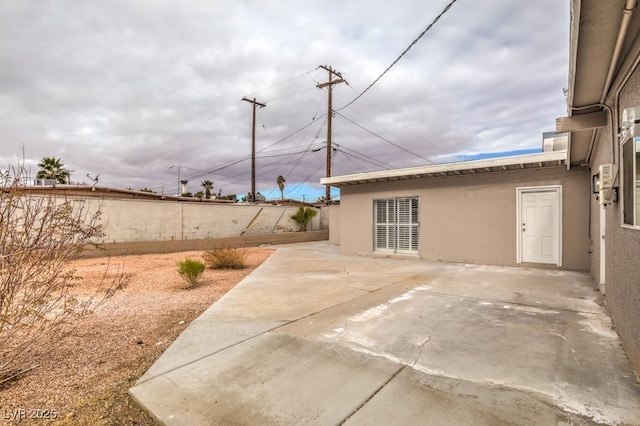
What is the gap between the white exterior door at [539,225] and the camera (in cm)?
821

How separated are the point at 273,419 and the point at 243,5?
7.59 m

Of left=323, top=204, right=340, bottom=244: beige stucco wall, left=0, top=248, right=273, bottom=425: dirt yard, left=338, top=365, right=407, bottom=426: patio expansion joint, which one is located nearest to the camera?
left=338, top=365, right=407, bottom=426: patio expansion joint

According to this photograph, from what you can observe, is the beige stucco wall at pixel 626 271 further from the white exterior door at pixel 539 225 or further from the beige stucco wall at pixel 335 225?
the beige stucco wall at pixel 335 225

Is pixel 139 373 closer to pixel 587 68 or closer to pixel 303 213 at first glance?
pixel 587 68

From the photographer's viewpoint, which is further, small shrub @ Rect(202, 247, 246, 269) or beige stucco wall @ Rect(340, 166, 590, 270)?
small shrub @ Rect(202, 247, 246, 269)

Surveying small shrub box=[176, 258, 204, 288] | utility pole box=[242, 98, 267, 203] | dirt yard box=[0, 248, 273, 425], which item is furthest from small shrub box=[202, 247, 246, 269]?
utility pole box=[242, 98, 267, 203]

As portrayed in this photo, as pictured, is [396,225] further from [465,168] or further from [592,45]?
[592,45]

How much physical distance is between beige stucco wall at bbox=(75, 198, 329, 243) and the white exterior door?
12.2 meters

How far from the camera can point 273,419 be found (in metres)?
2.12

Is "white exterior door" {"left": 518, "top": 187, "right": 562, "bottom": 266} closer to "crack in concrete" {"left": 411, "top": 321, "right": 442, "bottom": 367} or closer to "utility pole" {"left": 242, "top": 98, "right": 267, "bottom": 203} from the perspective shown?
"crack in concrete" {"left": 411, "top": 321, "right": 442, "bottom": 367}

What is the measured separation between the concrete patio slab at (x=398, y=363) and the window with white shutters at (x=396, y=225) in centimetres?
530

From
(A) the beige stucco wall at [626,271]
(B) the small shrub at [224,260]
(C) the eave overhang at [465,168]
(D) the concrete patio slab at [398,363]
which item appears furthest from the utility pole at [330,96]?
(A) the beige stucco wall at [626,271]

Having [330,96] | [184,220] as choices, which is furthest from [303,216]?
[184,220]

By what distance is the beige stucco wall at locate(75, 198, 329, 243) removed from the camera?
13.0 meters
